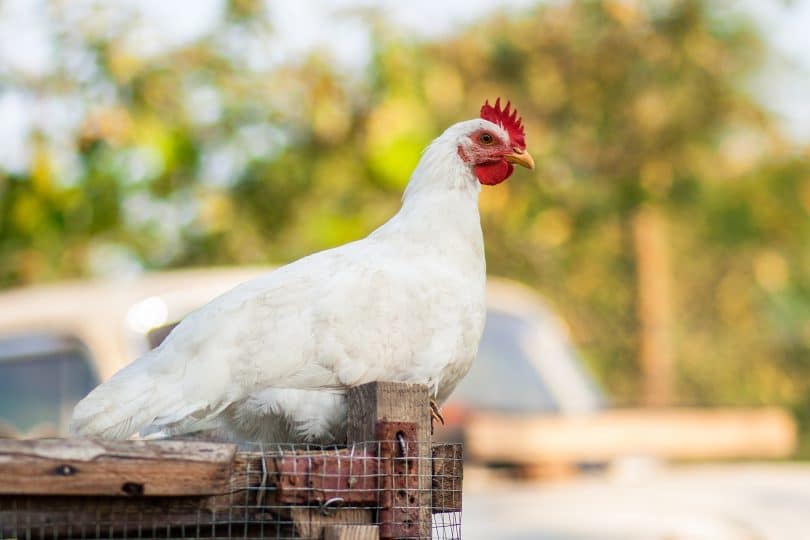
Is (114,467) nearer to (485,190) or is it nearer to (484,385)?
(484,385)

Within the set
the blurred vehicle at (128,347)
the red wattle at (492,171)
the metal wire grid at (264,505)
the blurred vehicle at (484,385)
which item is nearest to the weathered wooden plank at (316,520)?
the metal wire grid at (264,505)

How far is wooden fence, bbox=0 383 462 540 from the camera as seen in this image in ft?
7.63

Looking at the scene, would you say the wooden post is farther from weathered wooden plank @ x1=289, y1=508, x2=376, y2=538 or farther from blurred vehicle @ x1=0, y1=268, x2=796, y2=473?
blurred vehicle @ x1=0, y1=268, x2=796, y2=473

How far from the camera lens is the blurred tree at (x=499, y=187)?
380 inches

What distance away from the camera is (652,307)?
1395 cm

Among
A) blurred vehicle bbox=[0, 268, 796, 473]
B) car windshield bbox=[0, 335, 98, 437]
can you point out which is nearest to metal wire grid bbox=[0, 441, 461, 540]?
blurred vehicle bbox=[0, 268, 796, 473]

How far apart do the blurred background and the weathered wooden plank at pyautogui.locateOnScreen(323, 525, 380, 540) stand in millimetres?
3234

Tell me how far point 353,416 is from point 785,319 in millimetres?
16247

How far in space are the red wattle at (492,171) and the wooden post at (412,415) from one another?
150 centimetres

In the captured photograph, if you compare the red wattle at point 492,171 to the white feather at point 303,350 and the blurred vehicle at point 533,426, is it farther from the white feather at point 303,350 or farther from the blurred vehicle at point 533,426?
the blurred vehicle at point 533,426

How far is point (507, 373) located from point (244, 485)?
5739mm

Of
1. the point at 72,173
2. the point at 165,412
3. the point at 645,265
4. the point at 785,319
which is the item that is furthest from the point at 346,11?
the point at 785,319

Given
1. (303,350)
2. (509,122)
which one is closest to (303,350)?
(303,350)

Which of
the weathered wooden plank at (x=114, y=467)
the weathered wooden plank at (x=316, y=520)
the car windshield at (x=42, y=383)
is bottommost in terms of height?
the weathered wooden plank at (x=316, y=520)
